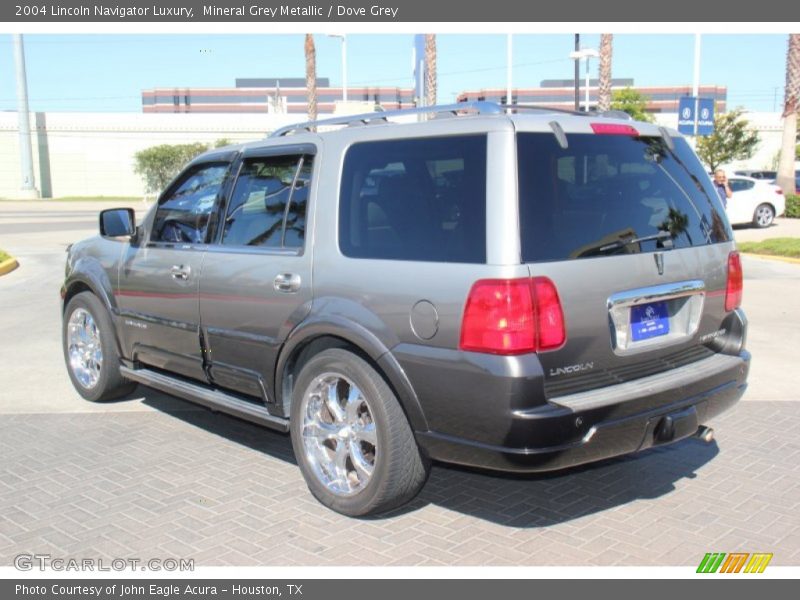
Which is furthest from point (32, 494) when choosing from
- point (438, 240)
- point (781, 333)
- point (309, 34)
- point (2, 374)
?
point (309, 34)

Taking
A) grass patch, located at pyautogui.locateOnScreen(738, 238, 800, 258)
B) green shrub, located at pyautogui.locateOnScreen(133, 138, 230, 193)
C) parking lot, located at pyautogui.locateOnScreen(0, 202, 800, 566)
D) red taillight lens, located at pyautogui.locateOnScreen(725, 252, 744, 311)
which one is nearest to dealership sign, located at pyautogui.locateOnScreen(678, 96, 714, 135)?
grass patch, located at pyautogui.locateOnScreen(738, 238, 800, 258)

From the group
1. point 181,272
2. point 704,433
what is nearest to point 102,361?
point 181,272

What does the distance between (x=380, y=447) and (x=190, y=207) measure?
2390mm

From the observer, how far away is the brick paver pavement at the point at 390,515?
3.79 meters

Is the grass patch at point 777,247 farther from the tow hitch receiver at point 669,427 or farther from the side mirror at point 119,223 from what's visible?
the side mirror at point 119,223

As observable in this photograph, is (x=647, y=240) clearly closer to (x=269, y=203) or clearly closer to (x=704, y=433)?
(x=704, y=433)

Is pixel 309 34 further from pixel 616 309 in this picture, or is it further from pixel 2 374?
pixel 616 309

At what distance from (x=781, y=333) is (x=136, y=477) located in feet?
23.3

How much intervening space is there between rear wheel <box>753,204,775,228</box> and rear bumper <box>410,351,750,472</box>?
21531 mm

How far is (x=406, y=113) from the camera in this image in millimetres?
4461

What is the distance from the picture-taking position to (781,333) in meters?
8.82

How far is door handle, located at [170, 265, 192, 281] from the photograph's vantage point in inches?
200

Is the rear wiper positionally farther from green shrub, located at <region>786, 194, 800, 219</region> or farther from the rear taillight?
green shrub, located at <region>786, 194, 800, 219</region>

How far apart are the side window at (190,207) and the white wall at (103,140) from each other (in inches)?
2238
